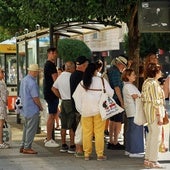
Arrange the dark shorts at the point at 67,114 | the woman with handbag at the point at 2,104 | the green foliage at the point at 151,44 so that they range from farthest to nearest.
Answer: the green foliage at the point at 151,44
the woman with handbag at the point at 2,104
the dark shorts at the point at 67,114

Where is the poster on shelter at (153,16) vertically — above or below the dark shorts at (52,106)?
above

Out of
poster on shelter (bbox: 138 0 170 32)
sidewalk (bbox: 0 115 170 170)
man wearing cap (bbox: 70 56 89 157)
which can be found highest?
poster on shelter (bbox: 138 0 170 32)

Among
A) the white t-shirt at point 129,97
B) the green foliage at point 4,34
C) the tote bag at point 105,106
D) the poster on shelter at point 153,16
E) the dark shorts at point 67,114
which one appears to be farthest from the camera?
the green foliage at point 4,34

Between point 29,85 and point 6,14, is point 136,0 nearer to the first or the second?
point 29,85

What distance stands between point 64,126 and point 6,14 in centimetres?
1128

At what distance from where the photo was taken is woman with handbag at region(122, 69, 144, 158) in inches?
401

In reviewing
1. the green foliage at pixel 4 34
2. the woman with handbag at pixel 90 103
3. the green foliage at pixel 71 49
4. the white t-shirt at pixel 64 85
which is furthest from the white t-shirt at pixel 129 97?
the green foliage at pixel 71 49

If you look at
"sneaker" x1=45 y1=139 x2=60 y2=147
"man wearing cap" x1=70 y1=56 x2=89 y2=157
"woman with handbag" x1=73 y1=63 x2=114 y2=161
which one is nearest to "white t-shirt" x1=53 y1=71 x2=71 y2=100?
"man wearing cap" x1=70 y1=56 x2=89 y2=157

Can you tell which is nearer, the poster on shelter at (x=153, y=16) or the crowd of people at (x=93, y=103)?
the crowd of people at (x=93, y=103)

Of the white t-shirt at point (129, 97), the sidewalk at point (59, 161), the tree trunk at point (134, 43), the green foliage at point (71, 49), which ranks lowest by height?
the sidewalk at point (59, 161)

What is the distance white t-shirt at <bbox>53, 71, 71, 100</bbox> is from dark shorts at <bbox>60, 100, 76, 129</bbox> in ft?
0.37

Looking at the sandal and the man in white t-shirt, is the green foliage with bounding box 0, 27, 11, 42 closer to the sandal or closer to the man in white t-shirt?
the man in white t-shirt

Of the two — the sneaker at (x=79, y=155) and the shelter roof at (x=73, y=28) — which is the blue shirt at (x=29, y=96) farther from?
the shelter roof at (x=73, y=28)

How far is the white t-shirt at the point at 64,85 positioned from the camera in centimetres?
1091
